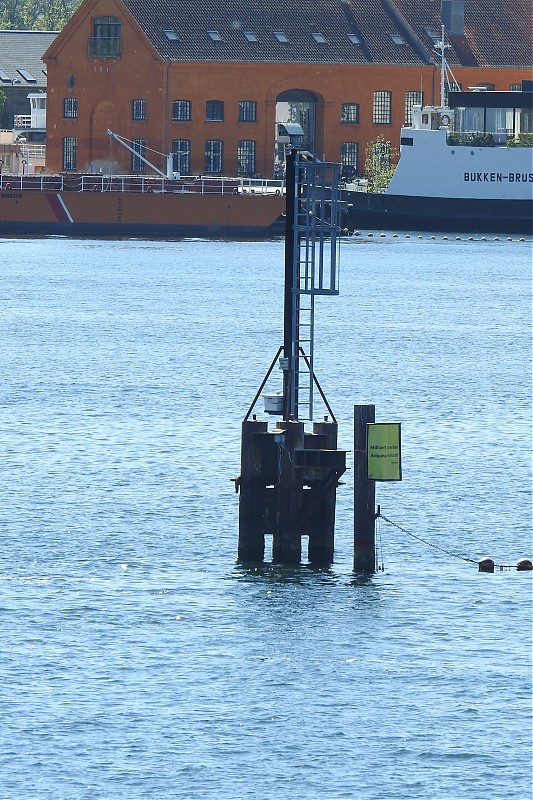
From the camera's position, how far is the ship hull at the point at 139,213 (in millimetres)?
100688

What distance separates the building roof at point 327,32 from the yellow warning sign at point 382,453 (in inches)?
3473

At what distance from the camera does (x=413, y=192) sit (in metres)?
101

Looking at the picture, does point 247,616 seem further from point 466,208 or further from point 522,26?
point 522,26

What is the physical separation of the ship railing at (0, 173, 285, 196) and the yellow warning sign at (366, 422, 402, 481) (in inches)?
3009

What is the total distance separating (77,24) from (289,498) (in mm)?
90079

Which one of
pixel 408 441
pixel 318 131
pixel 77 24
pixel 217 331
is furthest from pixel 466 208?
pixel 408 441

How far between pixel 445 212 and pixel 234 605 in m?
79.6

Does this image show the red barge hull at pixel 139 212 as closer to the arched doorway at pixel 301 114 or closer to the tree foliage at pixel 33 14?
A: the arched doorway at pixel 301 114

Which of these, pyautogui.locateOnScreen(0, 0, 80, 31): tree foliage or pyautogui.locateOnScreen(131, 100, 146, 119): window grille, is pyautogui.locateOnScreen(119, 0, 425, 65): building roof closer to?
pyautogui.locateOnScreen(131, 100, 146, 119): window grille

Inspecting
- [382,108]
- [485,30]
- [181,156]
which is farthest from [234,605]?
[485,30]

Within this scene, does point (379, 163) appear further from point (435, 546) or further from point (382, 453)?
point (382, 453)

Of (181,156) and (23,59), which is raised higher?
(23,59)

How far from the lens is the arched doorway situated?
11244cm

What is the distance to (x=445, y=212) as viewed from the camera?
333ft
